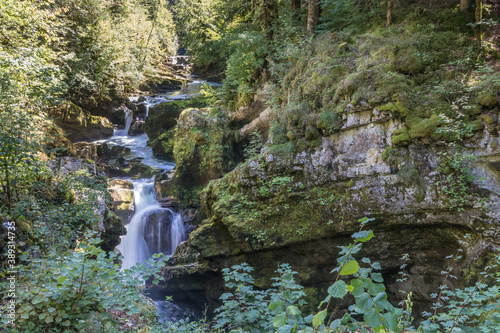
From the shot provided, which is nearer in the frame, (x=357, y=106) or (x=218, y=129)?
(x=357, y=106)

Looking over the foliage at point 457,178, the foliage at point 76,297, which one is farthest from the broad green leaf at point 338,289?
the foliage at point 457,178

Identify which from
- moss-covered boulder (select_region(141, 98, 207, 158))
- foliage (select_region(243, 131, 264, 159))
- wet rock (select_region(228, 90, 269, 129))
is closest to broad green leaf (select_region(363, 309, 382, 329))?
foliage (select_region(243, 131, 264, 159))

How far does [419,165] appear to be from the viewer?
17.1 ft

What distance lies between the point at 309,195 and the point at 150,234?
25.8 ft

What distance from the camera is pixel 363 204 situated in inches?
221

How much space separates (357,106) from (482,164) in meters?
2.45

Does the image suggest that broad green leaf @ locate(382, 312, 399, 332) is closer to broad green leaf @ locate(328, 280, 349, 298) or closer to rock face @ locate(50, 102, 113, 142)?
broad green leaf @ locate(328, 280, 349, 298)

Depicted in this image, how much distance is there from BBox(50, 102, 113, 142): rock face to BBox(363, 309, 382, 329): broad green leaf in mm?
16504

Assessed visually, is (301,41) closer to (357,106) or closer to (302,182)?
(357,106)

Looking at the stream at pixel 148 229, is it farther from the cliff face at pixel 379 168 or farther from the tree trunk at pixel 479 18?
the tree trunk at pixel 479 18

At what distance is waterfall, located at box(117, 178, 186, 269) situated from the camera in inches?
426

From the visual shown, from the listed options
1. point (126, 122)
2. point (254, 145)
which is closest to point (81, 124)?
point (126, 122)

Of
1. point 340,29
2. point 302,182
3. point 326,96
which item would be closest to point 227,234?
point 302,182

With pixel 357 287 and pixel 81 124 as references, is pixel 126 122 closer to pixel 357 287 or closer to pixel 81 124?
pixel 81 124
